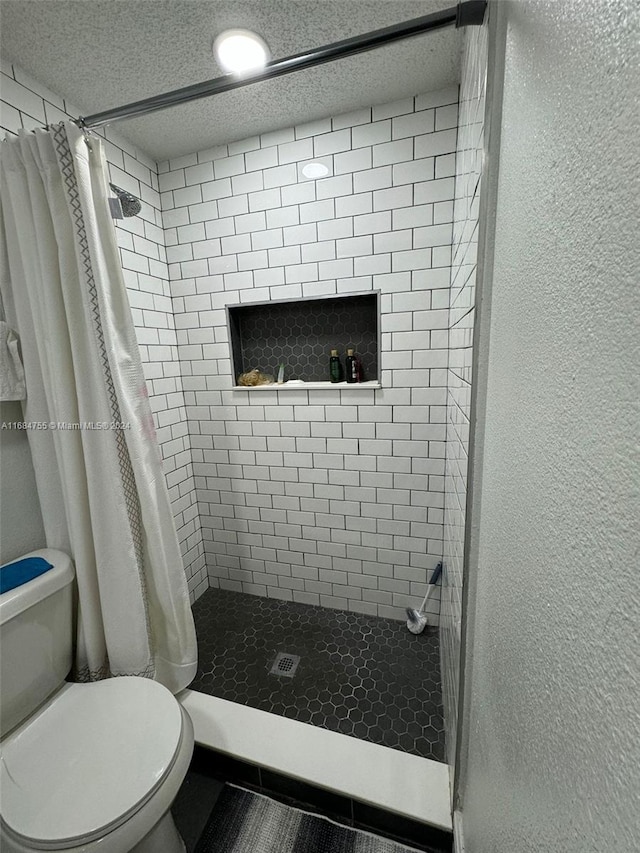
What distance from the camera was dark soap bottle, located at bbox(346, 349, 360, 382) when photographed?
166cm

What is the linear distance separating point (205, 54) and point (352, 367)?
1239 mm

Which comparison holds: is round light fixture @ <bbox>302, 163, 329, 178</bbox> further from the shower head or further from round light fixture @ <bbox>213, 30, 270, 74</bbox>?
the shower head

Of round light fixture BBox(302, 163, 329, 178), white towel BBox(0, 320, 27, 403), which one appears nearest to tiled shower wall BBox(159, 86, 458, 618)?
round light fixture BBox(302, 163, 329, 178)

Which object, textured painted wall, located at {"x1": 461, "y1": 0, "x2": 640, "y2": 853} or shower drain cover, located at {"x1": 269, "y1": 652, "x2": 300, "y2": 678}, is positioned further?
shower drain cover, located at {"x1": 269, "y1": 652, "x2": 300, "y2": 678}

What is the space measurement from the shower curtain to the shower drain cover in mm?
538

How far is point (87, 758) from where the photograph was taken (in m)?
0.84

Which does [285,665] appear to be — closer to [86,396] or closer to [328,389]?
[328,389]

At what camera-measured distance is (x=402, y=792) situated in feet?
3.35

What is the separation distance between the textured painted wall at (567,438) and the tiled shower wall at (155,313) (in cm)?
160

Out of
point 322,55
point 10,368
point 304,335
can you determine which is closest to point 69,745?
point 10,368

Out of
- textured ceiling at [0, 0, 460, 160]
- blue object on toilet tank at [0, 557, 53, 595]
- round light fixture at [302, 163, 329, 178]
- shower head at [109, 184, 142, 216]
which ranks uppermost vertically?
textured ceiling at [0, 0, 460, 160]

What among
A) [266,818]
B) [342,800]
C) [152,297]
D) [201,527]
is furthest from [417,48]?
[266,818]

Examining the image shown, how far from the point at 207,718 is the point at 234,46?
2.39 m

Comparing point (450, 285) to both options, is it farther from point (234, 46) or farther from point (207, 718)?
point (207, 718)
